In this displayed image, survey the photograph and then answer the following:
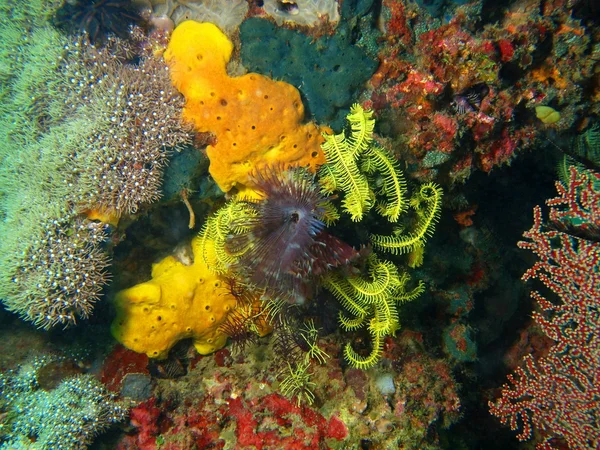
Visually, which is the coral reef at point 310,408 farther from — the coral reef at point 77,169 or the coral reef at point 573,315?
the coral reef at point 77,169

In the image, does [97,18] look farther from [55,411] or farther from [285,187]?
[55,411]

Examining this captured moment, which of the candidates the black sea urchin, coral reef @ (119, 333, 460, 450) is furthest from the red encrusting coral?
the black sea urchin

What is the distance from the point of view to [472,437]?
4750mm

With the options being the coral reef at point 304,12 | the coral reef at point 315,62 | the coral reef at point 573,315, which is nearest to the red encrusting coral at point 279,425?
the coral reef at point 573,315

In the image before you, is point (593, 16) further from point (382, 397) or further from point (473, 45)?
point (382, 397)

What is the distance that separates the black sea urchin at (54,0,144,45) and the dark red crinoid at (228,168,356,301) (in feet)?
8.69

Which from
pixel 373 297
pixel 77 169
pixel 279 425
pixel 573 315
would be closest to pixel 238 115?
pixel 77 169

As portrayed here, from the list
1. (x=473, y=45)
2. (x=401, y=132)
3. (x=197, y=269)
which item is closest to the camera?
(x=473, y=45)

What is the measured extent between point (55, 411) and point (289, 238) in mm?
3766

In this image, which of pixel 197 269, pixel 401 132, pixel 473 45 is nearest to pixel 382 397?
pixel 197 269

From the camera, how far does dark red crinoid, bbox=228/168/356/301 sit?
3225 mm

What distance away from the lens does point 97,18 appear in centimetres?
414

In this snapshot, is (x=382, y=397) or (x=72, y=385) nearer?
(x=382, y=397)

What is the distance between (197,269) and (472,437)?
4.34 metres
